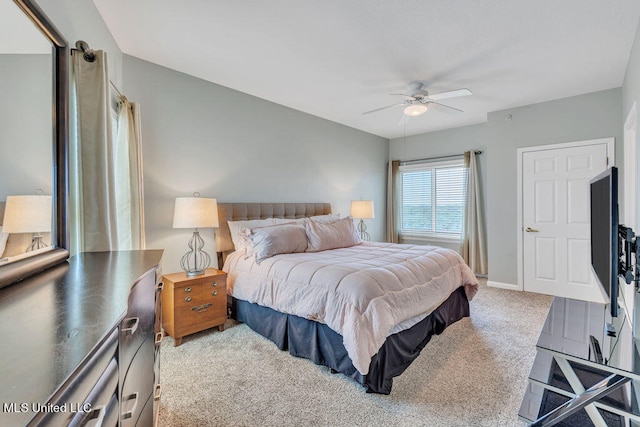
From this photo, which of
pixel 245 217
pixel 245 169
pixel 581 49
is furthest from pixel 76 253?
pixel 581 49

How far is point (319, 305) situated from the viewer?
2164 mm

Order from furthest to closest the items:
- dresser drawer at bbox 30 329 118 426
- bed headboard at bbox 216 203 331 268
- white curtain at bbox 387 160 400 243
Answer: white curtain at bbox 387 160 400 243 < bed headboard at bbox 216 203 331 268 < dresser drawer at bbox 30 329 118 426

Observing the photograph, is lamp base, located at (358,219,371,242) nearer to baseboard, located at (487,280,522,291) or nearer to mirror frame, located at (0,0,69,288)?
baseboard, located at (487,280,522,291)

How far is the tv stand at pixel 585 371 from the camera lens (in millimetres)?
1274

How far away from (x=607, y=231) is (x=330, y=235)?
7.64ft

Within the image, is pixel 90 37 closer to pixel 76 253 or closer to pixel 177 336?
pixel 76 253

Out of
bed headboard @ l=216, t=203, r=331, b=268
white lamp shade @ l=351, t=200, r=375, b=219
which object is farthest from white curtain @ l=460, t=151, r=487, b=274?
bed headboard @ l=216, t=203, r=331, b=268

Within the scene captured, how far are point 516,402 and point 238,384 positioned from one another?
183 cm

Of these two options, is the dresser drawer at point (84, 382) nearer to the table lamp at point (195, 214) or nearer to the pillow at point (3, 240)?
the pillow at point (3, 240)

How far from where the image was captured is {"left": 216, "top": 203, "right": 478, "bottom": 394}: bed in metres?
1.99

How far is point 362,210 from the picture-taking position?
493 cm

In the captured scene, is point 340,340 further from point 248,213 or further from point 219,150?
point 219,150

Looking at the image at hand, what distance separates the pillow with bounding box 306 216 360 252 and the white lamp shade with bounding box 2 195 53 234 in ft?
7.25

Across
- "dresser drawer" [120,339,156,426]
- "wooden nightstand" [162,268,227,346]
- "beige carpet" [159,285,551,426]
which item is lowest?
"beige carpet" [159,285,551,426]
